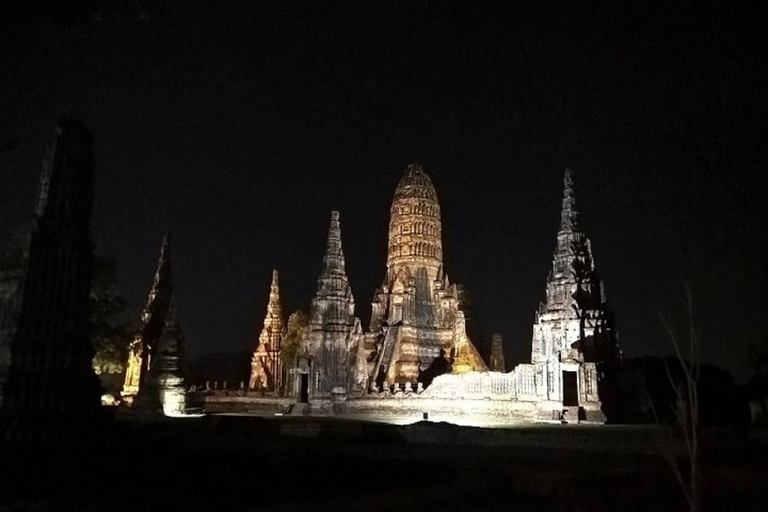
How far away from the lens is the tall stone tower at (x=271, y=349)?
48.6m

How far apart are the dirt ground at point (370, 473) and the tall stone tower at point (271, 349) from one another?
36.2m

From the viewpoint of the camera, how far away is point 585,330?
2928cm

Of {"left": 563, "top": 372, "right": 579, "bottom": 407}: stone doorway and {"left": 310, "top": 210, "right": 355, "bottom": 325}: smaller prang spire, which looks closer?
{"left": 563, "top": 372, "right": 579, "bottom": 407}: stone doorway

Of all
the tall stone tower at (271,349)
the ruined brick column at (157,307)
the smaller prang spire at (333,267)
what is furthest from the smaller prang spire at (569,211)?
the tall stone tower at (271,349)

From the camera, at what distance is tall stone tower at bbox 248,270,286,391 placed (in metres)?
48.6

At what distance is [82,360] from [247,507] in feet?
16.0

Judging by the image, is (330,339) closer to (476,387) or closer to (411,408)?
(411,408)

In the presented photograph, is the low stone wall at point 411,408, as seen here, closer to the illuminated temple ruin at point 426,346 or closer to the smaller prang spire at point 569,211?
the illuminated temple ruin at point 426,346

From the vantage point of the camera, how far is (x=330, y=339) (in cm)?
3641

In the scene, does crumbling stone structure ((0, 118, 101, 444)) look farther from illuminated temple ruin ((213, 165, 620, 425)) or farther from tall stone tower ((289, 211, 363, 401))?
tall stone tower ((289, 211, 363, 401))

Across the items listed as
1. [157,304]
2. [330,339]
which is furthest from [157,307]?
[330,339]

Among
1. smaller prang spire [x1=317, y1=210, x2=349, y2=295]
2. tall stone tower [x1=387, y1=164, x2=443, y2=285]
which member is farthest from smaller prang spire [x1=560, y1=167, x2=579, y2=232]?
tall stone tower [x1=387, y1=164, x2=443, y2=285]

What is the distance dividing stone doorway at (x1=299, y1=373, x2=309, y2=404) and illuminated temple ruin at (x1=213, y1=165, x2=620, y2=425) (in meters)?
0.06

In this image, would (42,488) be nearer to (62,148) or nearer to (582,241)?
(62,148)
